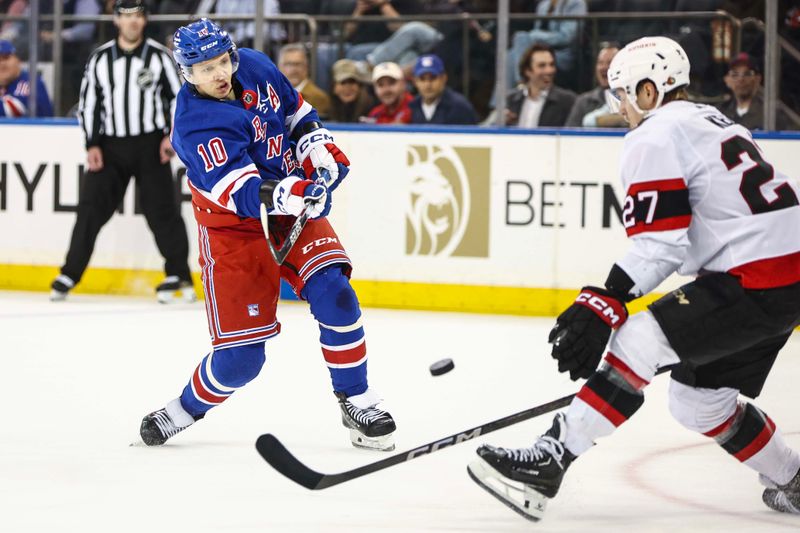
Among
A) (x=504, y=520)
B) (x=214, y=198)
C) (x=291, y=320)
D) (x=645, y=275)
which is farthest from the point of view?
(x=291, y=320)

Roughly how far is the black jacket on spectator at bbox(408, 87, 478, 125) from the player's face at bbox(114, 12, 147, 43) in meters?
1.48

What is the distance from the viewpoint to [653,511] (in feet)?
10.1

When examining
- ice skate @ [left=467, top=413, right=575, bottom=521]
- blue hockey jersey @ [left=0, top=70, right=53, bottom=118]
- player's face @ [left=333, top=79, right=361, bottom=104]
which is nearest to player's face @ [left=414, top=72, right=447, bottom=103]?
player's face @ [left=333, top=79, right=361, bottom=104]

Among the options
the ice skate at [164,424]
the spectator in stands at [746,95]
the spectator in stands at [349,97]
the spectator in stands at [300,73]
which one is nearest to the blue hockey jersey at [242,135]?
the ice skate at [164,424]

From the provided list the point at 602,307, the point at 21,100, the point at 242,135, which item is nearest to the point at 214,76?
the point at 242,135

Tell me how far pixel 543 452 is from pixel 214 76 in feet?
4.45

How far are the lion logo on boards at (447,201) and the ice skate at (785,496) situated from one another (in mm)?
3516

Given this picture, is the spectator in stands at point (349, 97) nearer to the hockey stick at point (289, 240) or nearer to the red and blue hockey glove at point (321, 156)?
the red and blue hockey glove at point (321, 156)

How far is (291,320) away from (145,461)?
276 cm

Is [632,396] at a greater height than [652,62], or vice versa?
[652,62]

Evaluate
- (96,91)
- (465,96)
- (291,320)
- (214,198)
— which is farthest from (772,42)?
(214,198)

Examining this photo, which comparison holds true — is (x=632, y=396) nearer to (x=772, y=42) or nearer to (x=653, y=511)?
(x=653, y=511)

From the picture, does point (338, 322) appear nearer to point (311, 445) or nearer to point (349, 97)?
point (311, 445)

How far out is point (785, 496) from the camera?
3055 mm
